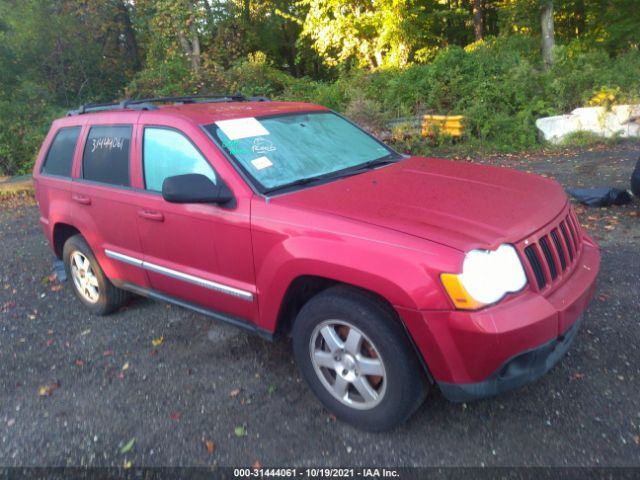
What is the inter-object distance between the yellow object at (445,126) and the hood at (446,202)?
7.69m

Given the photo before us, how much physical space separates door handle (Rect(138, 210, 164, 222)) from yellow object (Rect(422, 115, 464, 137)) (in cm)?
837

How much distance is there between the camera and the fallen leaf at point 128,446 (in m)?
2.95

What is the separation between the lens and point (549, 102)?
38.5 ft

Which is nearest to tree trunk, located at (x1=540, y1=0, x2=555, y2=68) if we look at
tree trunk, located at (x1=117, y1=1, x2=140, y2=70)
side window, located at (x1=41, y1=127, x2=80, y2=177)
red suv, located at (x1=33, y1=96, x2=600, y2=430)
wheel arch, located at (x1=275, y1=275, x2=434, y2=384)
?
red suv, located at (x1=33, y1=96, x2=600, y2=430)

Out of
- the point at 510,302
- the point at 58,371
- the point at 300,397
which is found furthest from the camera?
the point at 58,371

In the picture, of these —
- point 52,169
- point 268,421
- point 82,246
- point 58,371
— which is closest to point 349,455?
point 268,421

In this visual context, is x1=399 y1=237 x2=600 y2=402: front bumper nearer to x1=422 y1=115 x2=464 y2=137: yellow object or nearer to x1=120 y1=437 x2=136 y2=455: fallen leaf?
x1=120 y1=437 x2=136 y2=455: fallen leaf

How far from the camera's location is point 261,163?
3355 mm

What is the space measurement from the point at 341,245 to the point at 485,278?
0.71 m

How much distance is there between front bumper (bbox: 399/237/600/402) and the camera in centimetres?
239

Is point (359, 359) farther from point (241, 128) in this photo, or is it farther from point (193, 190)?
point (241, 128)

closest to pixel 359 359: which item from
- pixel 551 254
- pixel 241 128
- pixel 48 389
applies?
pixel 551 254

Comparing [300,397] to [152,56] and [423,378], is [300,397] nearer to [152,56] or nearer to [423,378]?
[423,378]

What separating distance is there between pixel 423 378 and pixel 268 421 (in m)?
0.98
